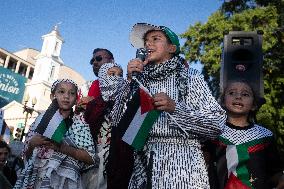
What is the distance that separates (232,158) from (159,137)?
672 mm

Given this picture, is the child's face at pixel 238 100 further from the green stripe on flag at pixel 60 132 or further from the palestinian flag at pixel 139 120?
the green stripe on flag at pixel 60 132

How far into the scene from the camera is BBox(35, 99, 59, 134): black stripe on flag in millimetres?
3290

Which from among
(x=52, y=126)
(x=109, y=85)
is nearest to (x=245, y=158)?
(x=109, y=85)

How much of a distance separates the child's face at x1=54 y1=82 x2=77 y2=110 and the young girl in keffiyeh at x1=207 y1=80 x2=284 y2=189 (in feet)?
4.51

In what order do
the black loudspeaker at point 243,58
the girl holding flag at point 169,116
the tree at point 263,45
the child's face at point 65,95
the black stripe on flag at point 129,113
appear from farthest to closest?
the tree at point 263,45 < the black loudspeaker at point 243,58 < the child's face at point 65,95 < the black stripe on flag at point 129,113 < the girl holding flag at point 169,116

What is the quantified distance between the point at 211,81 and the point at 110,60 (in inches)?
487

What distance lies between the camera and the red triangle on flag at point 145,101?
2.42m

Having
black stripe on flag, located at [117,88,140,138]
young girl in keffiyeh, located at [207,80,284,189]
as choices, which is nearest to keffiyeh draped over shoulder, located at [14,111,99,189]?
black stripe on flag, located at [117,88,140,138]

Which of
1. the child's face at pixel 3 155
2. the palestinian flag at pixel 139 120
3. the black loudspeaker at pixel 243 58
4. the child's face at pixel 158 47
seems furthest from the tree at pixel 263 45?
the palestinian flag at pixel 139 120

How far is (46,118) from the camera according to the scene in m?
3.37

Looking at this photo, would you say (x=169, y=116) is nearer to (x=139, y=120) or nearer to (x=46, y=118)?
(x=139, y=120)

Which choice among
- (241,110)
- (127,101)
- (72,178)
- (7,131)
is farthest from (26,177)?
(7,131)

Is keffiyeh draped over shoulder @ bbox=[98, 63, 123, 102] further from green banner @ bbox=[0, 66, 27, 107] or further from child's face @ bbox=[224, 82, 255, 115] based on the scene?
green banner @ bbox=[0, 66, 27, 107]

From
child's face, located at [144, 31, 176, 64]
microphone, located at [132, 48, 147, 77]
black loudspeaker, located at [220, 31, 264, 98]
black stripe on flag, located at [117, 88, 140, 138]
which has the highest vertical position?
black loudspeaker, located at [220, 31, 264, 98]
